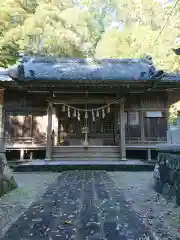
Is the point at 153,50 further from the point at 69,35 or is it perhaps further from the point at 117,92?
the point at 117,92

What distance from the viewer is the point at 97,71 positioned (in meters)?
12.4

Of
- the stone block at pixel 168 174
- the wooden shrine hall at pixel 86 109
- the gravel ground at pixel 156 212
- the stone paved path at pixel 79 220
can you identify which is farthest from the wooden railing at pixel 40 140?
the stone paved path at pixel 79 220

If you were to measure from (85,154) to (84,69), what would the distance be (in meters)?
4.61

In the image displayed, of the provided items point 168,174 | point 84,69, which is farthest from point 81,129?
point 168,174

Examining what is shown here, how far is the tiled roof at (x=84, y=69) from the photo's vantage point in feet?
37.7

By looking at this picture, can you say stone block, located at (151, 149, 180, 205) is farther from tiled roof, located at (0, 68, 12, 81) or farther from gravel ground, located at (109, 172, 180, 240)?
tiled roof, located at (0, 68, 12, 81)

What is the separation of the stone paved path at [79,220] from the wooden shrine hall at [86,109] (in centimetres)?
680

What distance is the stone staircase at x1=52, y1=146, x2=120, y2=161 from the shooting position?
11094mm

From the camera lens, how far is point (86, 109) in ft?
38.5

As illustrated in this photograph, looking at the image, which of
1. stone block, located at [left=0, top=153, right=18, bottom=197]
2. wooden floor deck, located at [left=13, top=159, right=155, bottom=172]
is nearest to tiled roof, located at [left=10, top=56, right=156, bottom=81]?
wooden floor deck, located at [left=13, top=159, right=155, bottom=172]

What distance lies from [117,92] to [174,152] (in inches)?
294

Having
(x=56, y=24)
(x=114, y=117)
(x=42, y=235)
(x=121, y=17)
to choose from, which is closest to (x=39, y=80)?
(x=114, y=117)

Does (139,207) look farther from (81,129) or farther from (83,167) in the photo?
(81,129)

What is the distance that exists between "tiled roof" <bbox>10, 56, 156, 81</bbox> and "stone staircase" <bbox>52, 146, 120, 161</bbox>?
3.43 m
